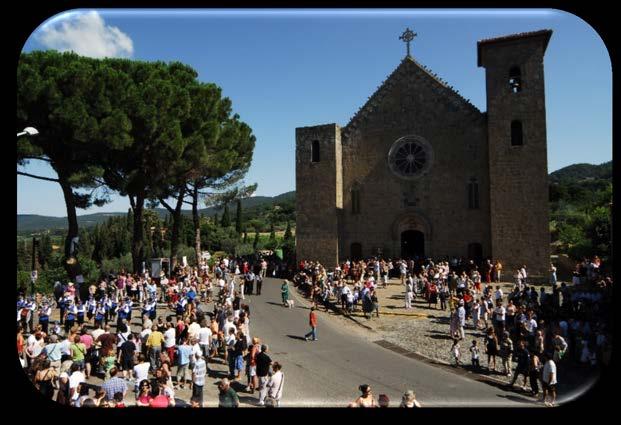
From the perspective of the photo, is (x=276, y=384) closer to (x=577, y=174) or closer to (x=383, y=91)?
(x=383, y=91)

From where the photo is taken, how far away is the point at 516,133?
24484 mm

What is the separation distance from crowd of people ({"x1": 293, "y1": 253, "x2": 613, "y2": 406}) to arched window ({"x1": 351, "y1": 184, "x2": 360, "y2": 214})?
4237 millimetres

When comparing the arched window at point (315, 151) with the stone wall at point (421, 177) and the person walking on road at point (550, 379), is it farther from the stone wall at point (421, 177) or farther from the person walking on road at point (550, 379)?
the person walking on road at point (550, 379)

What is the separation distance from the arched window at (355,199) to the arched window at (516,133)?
9.27 m

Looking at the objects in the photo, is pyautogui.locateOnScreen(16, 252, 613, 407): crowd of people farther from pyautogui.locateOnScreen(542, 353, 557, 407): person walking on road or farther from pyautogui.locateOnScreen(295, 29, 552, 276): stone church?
pyautogui.locateOnScreen(295, 29, 552, 276): stone church

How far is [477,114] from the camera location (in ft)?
85.1

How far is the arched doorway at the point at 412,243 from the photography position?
27266 mm

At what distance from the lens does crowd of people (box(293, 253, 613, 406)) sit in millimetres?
10906

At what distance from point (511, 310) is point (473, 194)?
12.6 metres

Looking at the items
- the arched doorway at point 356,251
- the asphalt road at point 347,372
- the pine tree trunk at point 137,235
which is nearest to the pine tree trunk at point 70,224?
the pine tree trunk at point 137,235

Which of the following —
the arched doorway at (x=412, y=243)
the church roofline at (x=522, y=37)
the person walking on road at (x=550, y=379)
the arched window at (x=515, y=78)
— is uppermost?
the church roofline at (x=522, y=37)

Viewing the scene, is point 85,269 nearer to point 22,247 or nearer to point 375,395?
point 22,247
